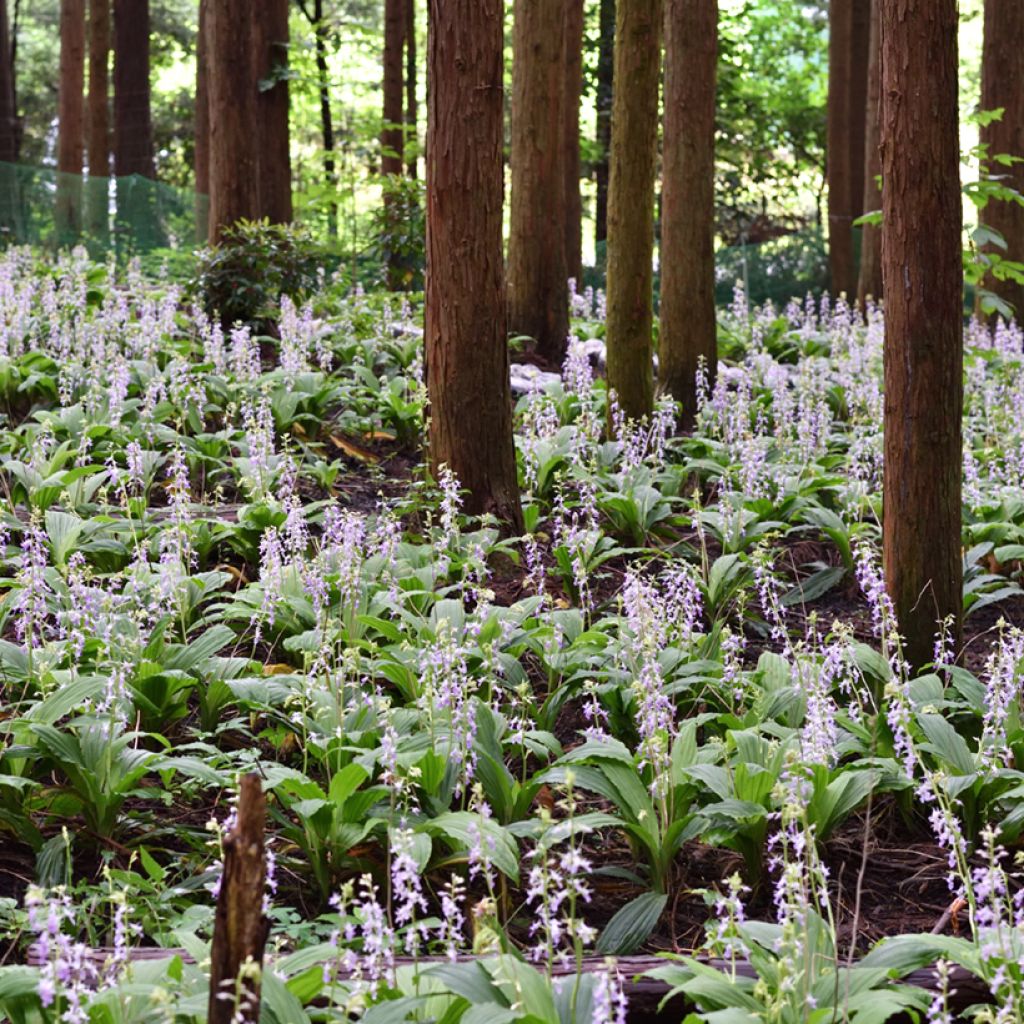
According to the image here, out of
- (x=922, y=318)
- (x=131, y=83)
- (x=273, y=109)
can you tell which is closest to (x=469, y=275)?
(x=922, y=318)

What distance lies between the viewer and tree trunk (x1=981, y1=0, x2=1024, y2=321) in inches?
527

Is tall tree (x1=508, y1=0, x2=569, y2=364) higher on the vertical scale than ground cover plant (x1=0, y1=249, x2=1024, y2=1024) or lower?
higher

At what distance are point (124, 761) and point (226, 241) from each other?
355 inches

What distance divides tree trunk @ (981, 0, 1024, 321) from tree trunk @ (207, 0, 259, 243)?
770cm

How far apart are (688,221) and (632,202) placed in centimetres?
168

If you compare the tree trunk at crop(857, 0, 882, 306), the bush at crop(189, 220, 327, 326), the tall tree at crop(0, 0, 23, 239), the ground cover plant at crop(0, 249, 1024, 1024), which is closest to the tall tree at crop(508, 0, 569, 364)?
the bush at crop(189, 220, 327, 326)

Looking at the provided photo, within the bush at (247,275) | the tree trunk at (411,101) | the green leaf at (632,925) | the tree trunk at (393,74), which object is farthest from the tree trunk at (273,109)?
the green leaf at (632,925)

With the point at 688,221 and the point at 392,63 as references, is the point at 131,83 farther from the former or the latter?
the point at 688,221

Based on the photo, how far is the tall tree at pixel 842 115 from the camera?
61.9 ft

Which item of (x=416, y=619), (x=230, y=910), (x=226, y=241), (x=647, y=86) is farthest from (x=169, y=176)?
(x=230, y=910)

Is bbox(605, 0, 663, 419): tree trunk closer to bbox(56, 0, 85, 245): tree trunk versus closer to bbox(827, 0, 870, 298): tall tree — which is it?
bbox(827, 0, 870, 298): tall tree

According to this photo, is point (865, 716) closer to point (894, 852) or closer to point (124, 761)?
point (894, 852)

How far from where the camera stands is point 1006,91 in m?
13.5

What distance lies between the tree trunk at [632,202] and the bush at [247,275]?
4.36 metres
